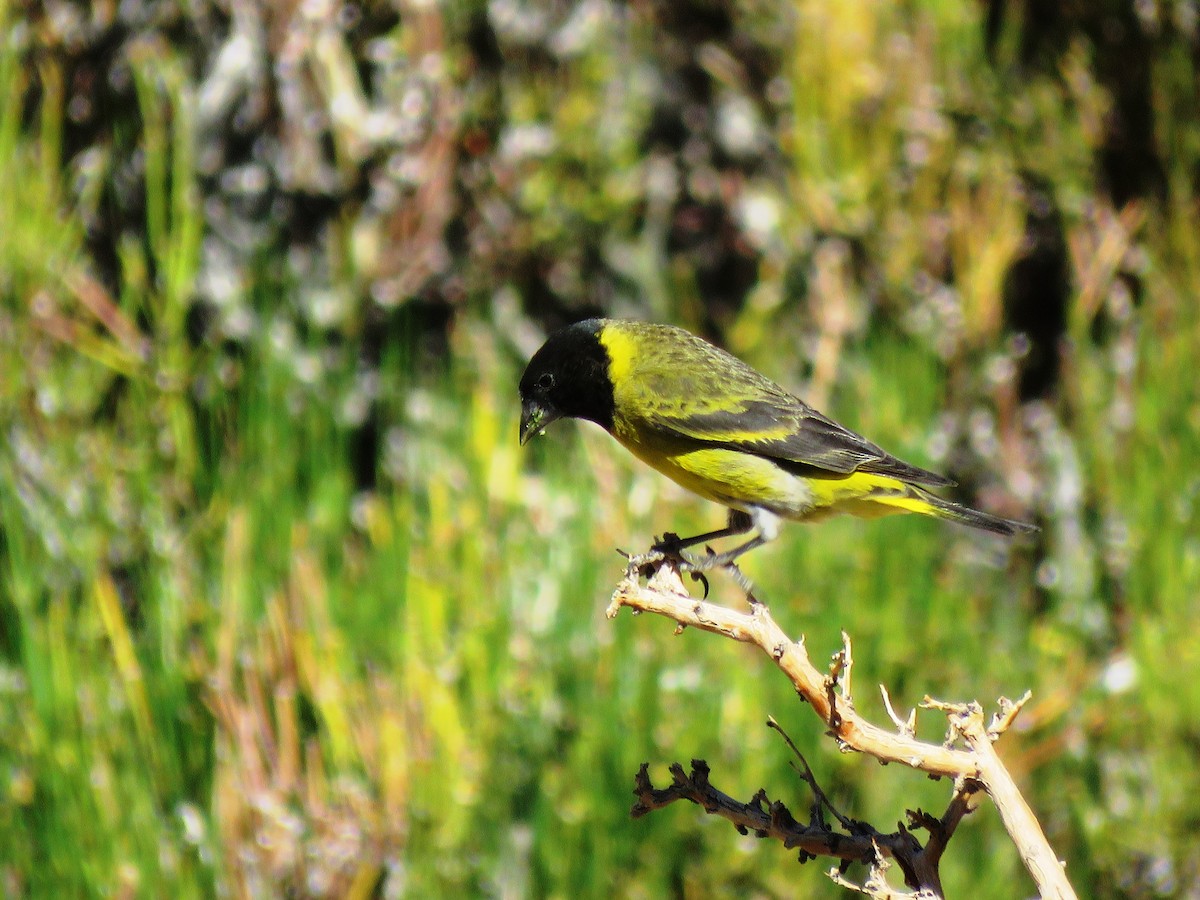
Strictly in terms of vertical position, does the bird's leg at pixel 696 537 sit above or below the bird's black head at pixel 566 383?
below

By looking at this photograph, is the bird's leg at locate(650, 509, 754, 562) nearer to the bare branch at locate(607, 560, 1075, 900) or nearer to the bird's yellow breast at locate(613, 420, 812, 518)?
the bird's yellow breast at locate(613, 420, 812, 518)

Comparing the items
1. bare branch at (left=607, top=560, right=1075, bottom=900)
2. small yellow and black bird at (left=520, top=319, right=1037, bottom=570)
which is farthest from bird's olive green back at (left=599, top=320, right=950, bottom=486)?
bare branch at (left=607, top=560, right=1075, bottom=900)

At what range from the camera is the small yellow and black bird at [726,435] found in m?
3.07

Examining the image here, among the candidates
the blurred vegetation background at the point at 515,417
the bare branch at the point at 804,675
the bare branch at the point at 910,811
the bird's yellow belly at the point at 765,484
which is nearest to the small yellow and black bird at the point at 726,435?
the bird's yellow belly at the point at 765,484

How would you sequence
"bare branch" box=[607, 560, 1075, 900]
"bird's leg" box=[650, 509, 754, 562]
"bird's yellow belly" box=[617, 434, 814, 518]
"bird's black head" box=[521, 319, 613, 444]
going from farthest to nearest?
1. "bird's black head" box=[521, 319, 613, 444]
2. "bird's yellow belly" box=[617, 434, 814, 518]
3. "bird's leg" box=[650, 509, 754, 562]
4. "bare branch" box=[607, 560, 1075, 900]

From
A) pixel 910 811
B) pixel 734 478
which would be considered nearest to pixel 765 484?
pixel 734 478

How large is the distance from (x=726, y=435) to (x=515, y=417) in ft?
7.09

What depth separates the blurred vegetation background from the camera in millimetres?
3607

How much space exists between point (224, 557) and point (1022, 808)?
9.76ft

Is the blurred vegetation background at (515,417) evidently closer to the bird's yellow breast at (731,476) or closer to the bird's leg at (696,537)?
the bird's leg at (696,537)

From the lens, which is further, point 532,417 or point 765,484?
point 532,417

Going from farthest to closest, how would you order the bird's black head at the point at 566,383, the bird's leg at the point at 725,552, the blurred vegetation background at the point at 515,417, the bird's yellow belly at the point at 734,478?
the blurred vegetation background at the point at 515,417, the bird's black head at the point at 566,383, the bird's yellow belly at the point at 734,478, the bird's leg at the point at 725,552

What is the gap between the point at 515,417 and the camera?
520 centimetres

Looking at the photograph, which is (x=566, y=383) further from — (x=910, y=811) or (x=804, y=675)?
(x=910, y=811)
